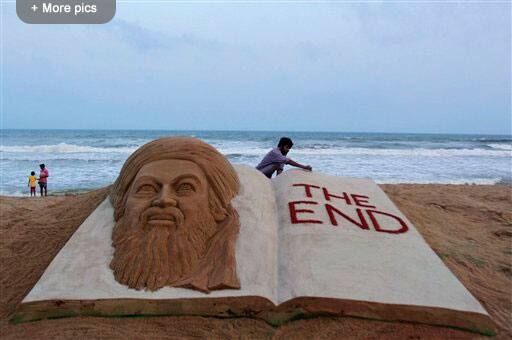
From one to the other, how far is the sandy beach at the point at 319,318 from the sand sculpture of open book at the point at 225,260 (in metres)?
0.08

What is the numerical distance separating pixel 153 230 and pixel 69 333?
0.83m

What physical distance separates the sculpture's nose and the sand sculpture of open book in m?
0.01

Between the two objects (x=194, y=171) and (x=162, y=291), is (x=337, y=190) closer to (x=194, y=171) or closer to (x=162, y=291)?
(x=194, y=171)

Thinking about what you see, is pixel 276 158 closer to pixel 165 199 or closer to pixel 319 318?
pixel 165 199

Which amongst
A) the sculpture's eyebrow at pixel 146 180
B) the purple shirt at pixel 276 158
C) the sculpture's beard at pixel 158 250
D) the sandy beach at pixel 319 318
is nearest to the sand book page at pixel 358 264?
the sandy beach at pixel 319 318

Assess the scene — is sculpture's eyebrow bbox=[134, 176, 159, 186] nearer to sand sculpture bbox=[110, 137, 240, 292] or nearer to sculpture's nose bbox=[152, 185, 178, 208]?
sand sculpture bbox=[110, 137, 240, 292]

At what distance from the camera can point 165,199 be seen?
8.89ft

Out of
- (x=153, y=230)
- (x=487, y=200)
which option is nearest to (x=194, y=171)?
(x=153, y=230)

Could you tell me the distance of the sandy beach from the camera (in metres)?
2.34

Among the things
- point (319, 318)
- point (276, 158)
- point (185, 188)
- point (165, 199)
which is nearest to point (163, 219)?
point (165, 199)

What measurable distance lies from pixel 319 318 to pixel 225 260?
0.78 m

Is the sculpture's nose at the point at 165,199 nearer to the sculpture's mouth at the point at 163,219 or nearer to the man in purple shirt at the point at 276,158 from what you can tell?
the sculpture's mouth at the point at 163,219

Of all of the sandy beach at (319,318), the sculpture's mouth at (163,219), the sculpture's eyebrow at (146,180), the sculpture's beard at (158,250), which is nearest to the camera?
the sandy beach at (319,318)

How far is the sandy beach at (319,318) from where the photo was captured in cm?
234
